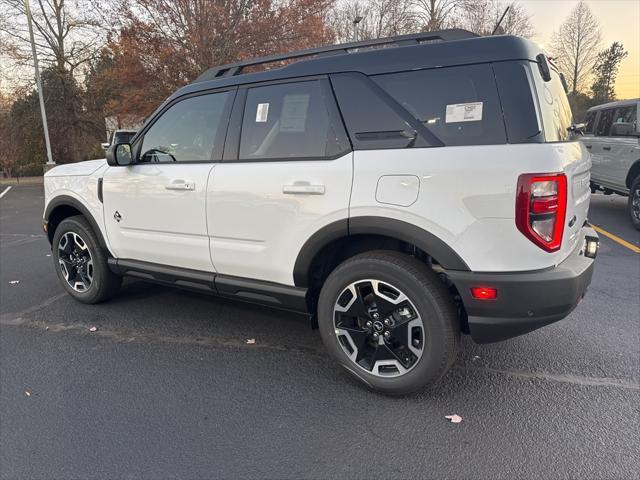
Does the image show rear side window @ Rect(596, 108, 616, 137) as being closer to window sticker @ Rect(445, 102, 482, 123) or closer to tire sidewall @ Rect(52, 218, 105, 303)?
window sticker @ Rect(445, 102, 482, 123)

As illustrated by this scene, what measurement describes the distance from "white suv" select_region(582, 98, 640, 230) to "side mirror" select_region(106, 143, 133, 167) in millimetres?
7771

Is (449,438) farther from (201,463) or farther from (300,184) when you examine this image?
(300,184)

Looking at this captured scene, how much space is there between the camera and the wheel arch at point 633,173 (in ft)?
24.7

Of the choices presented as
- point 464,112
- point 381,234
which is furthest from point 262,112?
point 464,112

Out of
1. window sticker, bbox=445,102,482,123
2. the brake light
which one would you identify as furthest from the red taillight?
window sticker, bbox=445,102,482,123

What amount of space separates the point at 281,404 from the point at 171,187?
5.91 feet

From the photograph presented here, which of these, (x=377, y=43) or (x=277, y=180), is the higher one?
(x=377, y=43)

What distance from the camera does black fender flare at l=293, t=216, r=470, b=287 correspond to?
7.99 feet

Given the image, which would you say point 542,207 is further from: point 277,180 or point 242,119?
point 242,119

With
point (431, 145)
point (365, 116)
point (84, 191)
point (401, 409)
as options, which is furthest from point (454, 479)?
point (84, 191)

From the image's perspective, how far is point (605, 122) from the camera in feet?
27.7

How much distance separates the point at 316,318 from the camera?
3.23 meters

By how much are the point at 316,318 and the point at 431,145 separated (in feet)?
4.87

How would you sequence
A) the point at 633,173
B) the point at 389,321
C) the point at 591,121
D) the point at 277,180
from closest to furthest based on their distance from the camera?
the point at 389,321
the point at 277,180
the point at 633,173
the point at 591,121
